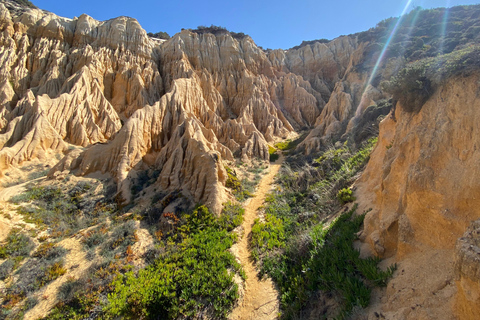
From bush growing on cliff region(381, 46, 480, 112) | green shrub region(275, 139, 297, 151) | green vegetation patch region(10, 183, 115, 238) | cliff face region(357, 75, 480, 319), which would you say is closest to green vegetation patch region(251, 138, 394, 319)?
cliff face region(357, 75, 480, 319)

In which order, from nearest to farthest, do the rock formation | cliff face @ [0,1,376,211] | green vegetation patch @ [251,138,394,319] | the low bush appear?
green vegetation patch @ [251,138,394,319], the low bush, the rock formation, cliff face @ [0,1,376,211]

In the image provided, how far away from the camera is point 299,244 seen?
345 inches

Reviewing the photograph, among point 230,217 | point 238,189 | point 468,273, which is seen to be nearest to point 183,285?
point 230,217

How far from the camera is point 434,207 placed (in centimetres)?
530

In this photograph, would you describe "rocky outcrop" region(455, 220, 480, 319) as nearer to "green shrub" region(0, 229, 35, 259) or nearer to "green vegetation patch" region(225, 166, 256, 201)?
"green vegetation patch" region(225, 166, 256, 201)

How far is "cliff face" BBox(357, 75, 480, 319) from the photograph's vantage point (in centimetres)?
427

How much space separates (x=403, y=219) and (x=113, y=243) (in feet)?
39.5

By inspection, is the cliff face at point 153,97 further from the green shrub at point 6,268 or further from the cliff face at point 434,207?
the cliff face at point 434,207

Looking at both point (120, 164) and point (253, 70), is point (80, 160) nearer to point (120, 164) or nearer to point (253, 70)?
point (120, 164)

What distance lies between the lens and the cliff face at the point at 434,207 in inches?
168

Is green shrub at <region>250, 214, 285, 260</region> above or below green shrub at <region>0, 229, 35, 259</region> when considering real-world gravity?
below

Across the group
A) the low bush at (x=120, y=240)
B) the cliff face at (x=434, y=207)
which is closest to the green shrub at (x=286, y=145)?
the low bush at (x=120, y=240)

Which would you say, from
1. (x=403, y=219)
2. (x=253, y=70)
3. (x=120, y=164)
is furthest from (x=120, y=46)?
(x=403, y=219)

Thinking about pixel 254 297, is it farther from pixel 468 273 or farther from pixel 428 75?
pixel 428 75
